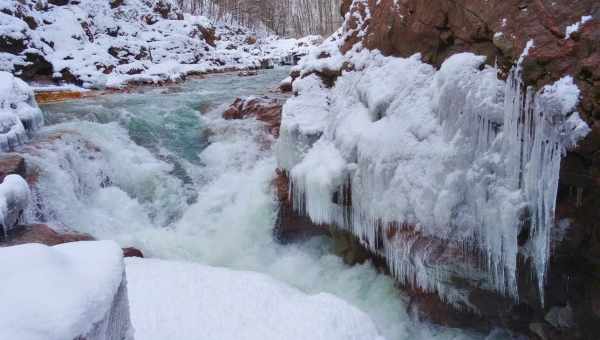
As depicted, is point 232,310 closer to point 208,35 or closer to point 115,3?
point 115,3

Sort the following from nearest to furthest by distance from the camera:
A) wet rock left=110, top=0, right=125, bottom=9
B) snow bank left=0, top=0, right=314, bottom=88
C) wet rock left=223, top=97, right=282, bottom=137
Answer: wet rock left=223, top=97, right=282, bottom=137
snow bank left=0, top=0, right=314, bottom=88
wet rock left=110, top=0, right=125, bottom=9

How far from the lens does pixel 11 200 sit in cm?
426

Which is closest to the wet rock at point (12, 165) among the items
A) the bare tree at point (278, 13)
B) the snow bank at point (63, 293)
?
the snow bank at point (63, 293)

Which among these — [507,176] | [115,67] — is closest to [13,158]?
[507,176]

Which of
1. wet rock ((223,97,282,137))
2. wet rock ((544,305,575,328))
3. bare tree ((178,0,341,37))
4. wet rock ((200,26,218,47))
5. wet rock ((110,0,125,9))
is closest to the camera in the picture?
wet rock ((544,305,575,328))

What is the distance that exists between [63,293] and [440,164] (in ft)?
9.36

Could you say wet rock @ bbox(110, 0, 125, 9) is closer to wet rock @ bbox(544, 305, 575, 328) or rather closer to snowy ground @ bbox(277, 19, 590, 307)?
snowy ground @ bbox(277, 19, 590, 307)

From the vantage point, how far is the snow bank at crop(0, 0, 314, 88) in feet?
38.7

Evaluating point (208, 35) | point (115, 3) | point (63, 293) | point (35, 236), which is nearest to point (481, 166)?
point (63, 293)

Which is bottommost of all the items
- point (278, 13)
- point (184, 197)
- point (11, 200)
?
point (184, 197)

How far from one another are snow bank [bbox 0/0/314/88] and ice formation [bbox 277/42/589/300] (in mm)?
10136

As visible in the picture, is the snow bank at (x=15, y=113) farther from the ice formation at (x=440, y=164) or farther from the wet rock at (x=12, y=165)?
the ice formation at (x=440, y=164)

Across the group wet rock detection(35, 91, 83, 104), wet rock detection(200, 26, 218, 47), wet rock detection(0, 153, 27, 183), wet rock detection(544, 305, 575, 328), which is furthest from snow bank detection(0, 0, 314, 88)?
wet rock detection(544, 305, 575, 328)

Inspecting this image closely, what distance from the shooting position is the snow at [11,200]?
4.13m
